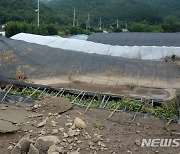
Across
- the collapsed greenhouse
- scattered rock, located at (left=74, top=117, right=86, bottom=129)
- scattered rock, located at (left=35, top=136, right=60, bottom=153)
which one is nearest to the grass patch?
the collapsed greenhouse

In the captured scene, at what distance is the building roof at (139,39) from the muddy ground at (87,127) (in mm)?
10900

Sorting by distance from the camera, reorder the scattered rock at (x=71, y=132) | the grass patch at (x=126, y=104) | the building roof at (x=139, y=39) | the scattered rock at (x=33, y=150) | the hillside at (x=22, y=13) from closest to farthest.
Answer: the scattered rock at (x=33, y=150) → the scattered rock at (x=71, y=132) → the grass patch at (x=126, y=104) → the building roof at (x=139, y=39) → the hillside at (x=22, y=13)

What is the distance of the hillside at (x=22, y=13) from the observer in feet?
120

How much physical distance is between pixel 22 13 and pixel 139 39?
23.0 metres

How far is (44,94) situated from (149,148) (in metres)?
3.57

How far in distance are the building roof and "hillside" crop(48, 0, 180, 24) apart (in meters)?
32.4

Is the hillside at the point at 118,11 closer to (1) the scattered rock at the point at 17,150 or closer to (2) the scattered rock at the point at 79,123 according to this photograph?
(2) the scattered rock at the point at 79,123

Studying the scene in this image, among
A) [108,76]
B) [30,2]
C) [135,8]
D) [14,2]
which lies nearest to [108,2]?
[135,8]

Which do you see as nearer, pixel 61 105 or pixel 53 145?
pixel 53 145

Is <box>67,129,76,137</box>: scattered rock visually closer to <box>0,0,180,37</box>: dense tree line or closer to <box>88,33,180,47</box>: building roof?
<box>88,33,180,47</box>: building roof

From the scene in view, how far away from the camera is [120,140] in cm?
620

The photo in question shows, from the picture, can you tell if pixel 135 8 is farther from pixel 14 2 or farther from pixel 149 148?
pixel 149 148

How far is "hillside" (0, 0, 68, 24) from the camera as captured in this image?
3672 cm

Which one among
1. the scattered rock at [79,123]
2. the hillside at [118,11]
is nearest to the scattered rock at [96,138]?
the scattered rock at [79,123]
